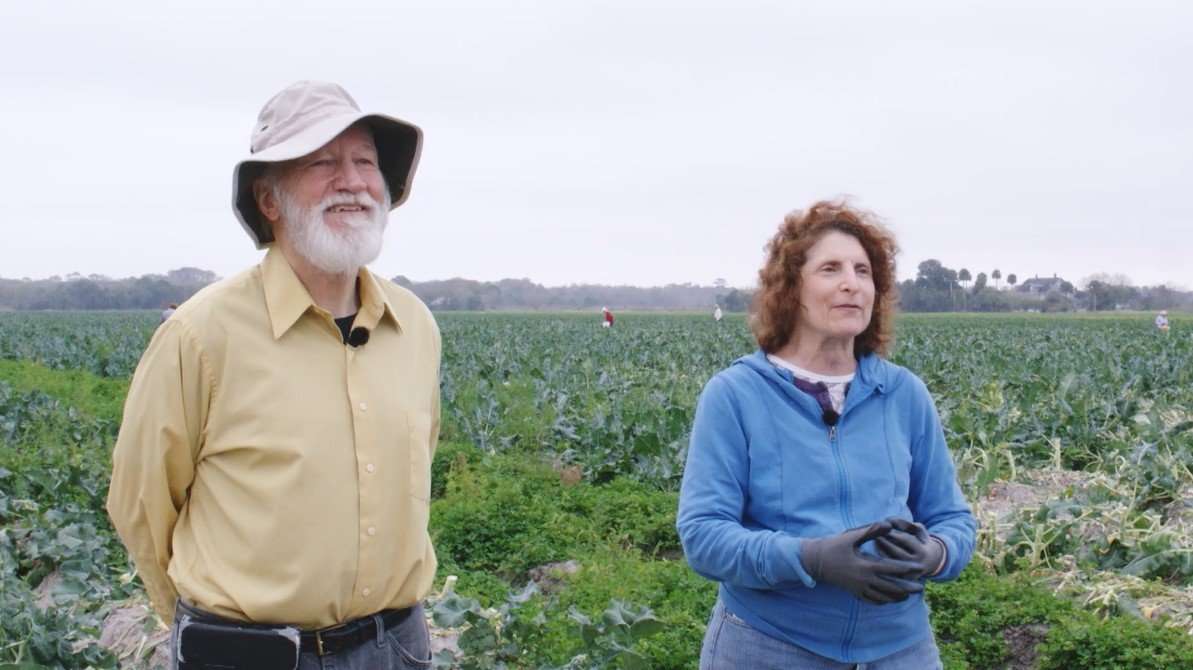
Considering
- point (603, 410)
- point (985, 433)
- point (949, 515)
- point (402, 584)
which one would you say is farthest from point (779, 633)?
point (603, 410)

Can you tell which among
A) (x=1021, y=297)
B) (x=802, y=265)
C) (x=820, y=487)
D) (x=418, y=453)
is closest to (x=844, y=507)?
(x=820, y=487)

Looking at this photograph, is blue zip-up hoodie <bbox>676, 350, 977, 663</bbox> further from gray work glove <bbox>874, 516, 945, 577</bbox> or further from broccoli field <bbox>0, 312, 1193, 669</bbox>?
broccoli field <bbox>0, 312, 1193, 669</bbox>

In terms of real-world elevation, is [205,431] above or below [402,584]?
above

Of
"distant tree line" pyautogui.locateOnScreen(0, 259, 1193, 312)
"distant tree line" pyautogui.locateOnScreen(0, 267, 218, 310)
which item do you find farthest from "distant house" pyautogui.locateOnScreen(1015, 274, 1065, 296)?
"distant tree line" pyautogui.locateOnScreen(0, 267, 218, 310)

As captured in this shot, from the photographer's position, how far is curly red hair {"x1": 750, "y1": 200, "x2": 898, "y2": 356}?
289cm

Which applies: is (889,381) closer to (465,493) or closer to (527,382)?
(465,493)

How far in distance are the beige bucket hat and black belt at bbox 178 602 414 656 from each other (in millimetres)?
896

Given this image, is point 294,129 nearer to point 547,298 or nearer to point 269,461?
point 269,461

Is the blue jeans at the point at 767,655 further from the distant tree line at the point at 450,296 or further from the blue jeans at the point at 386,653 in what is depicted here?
the distant tree line at the point at 450,296

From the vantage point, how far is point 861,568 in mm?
2395

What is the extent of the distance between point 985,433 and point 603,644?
6436 millimetres

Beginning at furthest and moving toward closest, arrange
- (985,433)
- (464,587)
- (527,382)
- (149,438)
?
(527,382) → (985,433) → (464,587) → (149,438)

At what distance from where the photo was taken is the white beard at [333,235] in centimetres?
258

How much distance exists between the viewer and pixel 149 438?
250 centimetres
